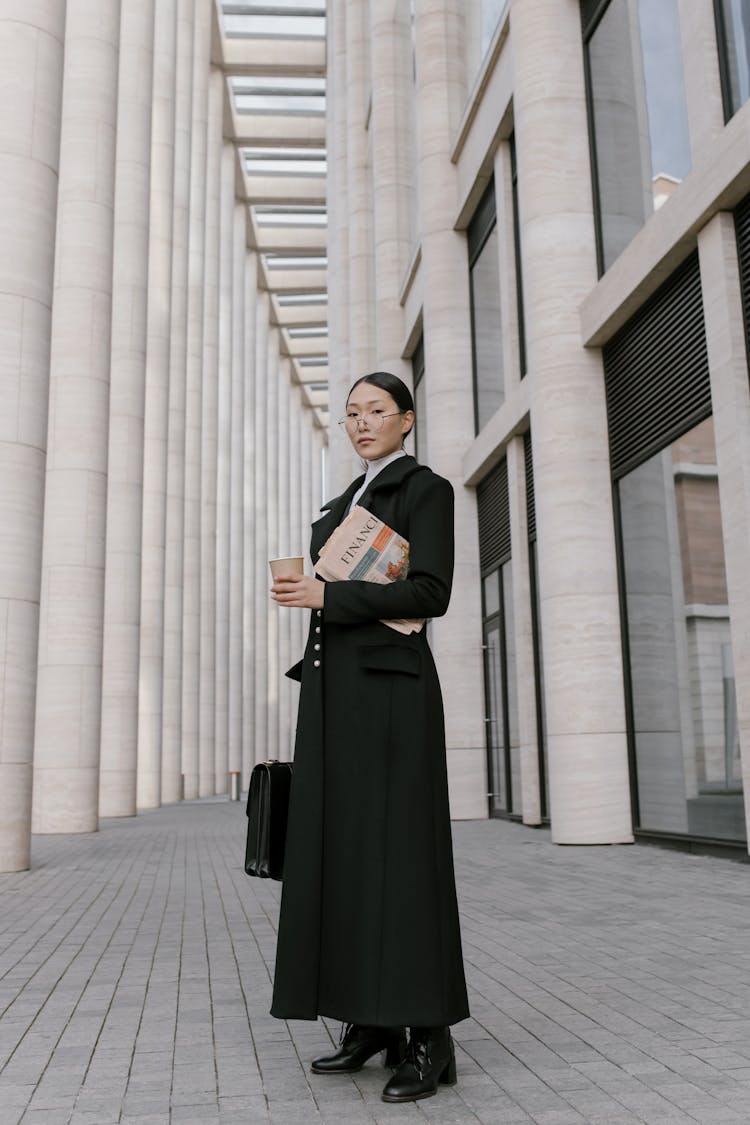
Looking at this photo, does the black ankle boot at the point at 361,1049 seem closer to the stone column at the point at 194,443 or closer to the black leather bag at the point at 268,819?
the black leather bag at the point at 268,819

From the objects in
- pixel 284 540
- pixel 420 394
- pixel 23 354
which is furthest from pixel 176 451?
pixel 284 540

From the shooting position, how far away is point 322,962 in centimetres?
334

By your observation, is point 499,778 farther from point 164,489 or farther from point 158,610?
point 164,489

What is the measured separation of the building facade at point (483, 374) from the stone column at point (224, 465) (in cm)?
672

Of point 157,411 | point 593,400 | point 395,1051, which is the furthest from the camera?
point 157,411

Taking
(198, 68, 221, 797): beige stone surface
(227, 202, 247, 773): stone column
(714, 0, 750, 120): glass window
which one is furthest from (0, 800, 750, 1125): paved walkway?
(227, 202, 247, 773): stone column

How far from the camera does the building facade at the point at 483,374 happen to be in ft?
32.1

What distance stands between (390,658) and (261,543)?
48944 millimetres

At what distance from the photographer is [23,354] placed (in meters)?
11.2

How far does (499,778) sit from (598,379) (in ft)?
23.2

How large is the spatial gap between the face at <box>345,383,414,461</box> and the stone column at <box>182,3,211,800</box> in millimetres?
30928

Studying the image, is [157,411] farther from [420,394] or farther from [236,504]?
[236,504]

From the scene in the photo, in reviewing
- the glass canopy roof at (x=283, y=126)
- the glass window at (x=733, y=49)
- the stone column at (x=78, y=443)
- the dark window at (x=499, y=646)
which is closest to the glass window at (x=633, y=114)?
the glass window at (x=733, y=49)

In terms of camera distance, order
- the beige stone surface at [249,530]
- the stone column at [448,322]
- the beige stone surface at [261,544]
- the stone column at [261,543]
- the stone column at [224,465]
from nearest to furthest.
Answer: the stone column at [448,322], the stone column at [224,465], the beige stone surface at [249,530], the beige stone surface at [261,544], the stone column at [261,543]
